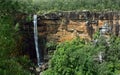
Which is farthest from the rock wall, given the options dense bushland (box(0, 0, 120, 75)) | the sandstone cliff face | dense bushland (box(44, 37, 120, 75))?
dense bushland (box(44, 37, 120, 75))

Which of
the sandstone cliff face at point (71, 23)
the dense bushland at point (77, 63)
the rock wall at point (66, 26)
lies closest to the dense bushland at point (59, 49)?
the dense bushland at point (77, 63)

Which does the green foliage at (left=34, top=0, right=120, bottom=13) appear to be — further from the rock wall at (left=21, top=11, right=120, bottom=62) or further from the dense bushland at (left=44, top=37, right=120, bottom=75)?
the dense bushland at (left=44, top=37, right=120, bottom=75)

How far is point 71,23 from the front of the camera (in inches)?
649

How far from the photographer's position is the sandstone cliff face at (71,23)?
16.0m

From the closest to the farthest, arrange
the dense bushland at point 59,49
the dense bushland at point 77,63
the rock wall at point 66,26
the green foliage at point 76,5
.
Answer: the dense bushland at point 59,49
the dense bushland at point 77,63
the rock wall at point 66,26
the green foliage at point 76,5

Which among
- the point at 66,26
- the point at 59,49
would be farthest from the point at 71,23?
the point at 59,49

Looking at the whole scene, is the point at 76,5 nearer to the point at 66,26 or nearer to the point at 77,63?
the point at 66,26

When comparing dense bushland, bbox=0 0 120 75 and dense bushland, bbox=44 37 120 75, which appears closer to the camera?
dense bushland, bbox=0 0 120 75

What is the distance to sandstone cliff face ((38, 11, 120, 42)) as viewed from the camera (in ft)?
52.5

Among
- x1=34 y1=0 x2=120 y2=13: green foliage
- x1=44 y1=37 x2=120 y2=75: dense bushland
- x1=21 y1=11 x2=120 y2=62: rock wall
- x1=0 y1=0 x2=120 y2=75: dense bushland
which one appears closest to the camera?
x1=0 y1=0 x2=120 y2=75: dense bushland

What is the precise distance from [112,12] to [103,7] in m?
1.53

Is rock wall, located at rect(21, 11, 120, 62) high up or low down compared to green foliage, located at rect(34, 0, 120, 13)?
down

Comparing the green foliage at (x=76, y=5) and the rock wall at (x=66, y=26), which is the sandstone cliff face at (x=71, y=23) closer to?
the rock wall at (x=66, y=26)

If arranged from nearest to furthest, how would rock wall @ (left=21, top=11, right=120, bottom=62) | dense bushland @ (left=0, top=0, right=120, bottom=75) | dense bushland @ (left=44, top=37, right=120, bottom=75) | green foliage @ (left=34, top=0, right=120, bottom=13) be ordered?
dense bushland @ (left=0, top=0, right=120, bottom=75)
dense bushland @ (left=44, top=37, right=120, bottom=75)
rock wall @ (left=21, top=11, right=120, bottom=62)
green foliage @ (left=34, top=0, right=120, bottom=13)
